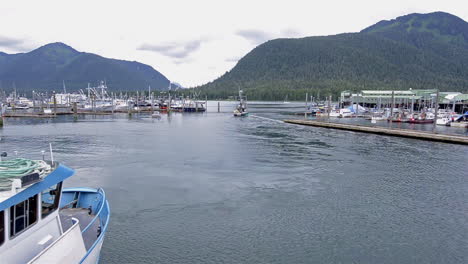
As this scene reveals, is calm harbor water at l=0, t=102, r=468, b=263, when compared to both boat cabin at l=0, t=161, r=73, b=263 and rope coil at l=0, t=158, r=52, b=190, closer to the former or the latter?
boat cabin at l=0, t=161, r=73, b=263

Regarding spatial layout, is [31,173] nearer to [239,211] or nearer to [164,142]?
[239,211]

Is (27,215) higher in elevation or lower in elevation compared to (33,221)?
higher

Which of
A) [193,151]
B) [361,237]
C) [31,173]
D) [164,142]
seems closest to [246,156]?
[193,151]

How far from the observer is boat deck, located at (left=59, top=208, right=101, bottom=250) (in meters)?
14.9

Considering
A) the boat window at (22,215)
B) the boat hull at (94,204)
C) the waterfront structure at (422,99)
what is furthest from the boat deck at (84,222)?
the waterfront structure at (422,99)

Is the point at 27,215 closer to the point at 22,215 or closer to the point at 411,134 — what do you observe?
the point at 22,215

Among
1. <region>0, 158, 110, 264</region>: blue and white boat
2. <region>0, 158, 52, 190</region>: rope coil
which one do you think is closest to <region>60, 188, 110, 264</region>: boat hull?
<region>0, 158, 110, 264</region>: blue and white boat

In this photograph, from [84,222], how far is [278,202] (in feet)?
48.6

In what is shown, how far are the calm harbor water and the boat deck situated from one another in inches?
90.5

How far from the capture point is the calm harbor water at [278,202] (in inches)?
737

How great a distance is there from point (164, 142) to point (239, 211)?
125ft

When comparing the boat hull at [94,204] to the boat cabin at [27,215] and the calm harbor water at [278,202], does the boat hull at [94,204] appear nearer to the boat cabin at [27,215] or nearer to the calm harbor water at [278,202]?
the calm harbor water at [278,202]

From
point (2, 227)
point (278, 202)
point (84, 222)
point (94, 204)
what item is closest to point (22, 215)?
point (2, 227)

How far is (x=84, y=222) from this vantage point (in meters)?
16.7
